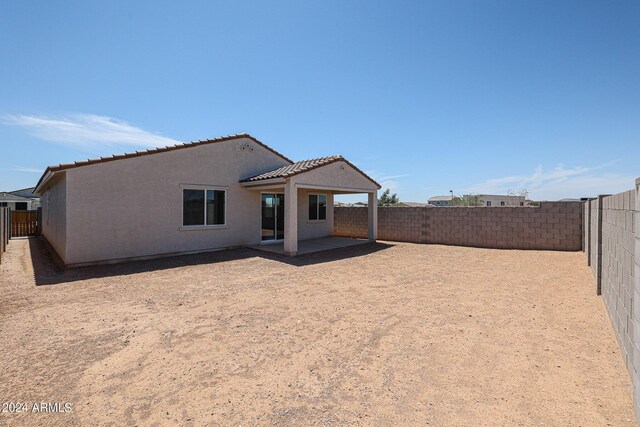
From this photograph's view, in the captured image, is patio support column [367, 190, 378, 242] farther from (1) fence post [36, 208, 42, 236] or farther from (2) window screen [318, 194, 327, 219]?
(1) fence post [36, 208, 42, 236]

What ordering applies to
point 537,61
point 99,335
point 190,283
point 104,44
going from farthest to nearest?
point 537,61 → point 104,44 → point 190,283 → point 99,335

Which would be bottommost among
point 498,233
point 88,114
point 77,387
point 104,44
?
point 77,387

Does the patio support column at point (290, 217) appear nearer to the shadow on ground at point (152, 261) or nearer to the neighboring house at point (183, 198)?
the neighboring house at point (183, 198)

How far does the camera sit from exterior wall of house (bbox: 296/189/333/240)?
52.0 feet

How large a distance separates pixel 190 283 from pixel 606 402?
776 centimetres

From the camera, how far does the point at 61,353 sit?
3918mm

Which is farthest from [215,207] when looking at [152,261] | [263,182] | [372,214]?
[372,214]

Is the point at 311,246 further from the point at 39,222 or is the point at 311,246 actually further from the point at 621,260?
the point at 39,222

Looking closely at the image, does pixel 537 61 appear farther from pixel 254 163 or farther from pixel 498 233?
pixel 254 163

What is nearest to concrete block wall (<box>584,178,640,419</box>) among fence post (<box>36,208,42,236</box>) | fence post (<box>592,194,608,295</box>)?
fence post (<box>592,194,608,295</box>)

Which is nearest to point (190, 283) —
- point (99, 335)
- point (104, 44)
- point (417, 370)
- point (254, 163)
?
point (99, 335)

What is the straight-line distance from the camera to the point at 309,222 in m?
16.3

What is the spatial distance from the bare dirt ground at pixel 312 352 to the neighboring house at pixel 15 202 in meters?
29.5

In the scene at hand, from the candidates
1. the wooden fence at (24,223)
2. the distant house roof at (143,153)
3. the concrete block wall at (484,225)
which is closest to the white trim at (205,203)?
the distant house roof at (143,153)
